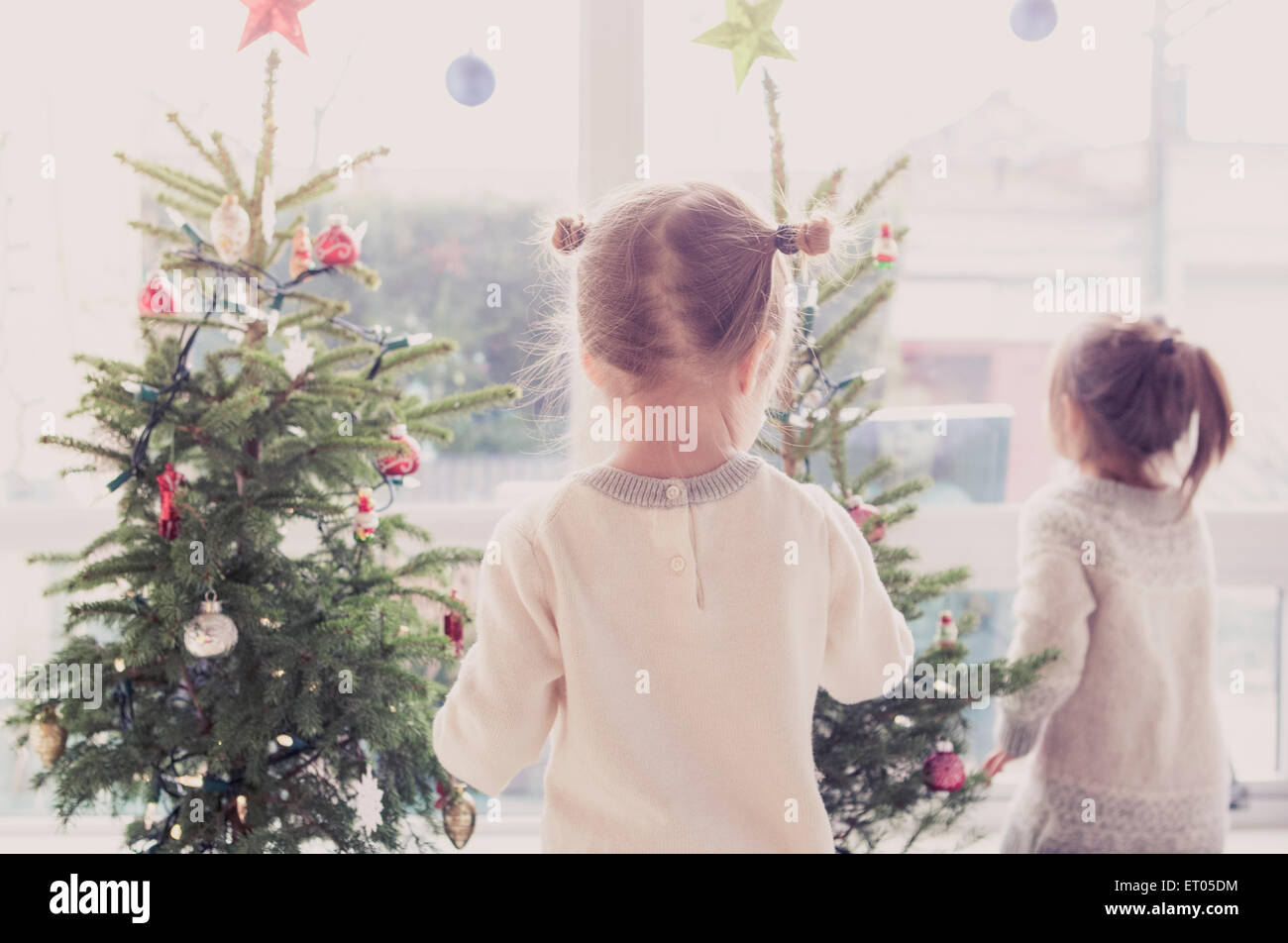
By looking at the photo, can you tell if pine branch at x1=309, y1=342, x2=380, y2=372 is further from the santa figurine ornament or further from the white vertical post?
the santa figurine ornament

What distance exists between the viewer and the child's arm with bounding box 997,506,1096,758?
1580 millimetres

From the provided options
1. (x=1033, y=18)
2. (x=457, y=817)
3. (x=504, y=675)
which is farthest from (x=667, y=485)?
(x=1033, y=18)

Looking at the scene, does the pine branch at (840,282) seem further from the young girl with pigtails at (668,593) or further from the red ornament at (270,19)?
the red ornament at (270,19)

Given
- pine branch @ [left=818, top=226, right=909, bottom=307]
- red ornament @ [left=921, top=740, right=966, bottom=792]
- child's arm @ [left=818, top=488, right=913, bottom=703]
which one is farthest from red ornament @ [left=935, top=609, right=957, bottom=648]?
pine branch @ [left=818, top=226, right=909, bottom=307]

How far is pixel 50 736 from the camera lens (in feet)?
4.39

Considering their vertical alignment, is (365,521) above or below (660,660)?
above

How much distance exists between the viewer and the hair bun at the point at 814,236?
106cm

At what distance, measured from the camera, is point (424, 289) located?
207 cm

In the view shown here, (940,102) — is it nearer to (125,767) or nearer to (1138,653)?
(1138,653)

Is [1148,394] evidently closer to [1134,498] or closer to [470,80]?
[1134,498]

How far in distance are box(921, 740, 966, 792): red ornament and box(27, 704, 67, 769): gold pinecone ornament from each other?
1.26 meters

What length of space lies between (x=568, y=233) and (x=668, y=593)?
44 centimetres

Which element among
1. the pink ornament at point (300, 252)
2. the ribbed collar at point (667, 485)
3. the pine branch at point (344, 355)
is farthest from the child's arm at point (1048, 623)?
the pink ornament at point (300, 252)
